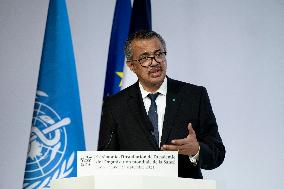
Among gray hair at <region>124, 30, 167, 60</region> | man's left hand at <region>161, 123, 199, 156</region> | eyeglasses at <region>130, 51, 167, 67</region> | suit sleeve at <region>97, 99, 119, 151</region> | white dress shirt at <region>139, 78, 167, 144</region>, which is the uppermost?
gray hair at <region>124, 30, 167, 60</region>

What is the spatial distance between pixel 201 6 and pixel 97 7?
34.6 inches

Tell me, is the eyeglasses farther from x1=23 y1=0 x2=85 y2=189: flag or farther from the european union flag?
the european union flag

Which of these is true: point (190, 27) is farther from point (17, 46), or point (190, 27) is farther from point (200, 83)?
point (17, 46)

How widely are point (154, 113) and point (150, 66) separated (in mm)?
211

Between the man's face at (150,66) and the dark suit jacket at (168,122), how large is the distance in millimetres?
68

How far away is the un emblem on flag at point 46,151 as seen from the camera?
9.84 feet

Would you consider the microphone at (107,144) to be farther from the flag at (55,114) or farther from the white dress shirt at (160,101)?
the flag at (55,114)

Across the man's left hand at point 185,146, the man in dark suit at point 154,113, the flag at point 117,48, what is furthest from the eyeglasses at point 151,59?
the flag at point 117,48

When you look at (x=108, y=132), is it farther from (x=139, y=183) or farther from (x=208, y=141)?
(x=139, y=183)

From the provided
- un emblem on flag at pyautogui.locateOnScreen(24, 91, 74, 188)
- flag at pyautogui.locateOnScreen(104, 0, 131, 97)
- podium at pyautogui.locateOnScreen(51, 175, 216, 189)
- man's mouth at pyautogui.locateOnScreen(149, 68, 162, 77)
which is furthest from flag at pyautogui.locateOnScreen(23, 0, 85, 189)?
podium at pyautogui.locateOnScreen(51, 175, 216, 189)

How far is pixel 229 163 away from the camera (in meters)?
3.69

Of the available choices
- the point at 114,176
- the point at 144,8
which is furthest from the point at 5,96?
the point at 114,176

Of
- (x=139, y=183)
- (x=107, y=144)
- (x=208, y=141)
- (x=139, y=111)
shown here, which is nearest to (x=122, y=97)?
(x=139, y=111)

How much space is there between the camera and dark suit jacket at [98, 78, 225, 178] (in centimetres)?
193
